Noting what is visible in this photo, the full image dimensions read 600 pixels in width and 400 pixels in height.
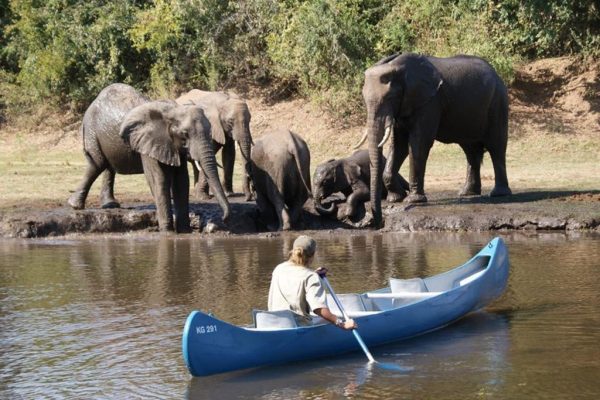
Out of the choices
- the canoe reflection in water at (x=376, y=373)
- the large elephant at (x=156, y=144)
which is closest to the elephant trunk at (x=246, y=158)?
the large elephant at (x=156, y=144)

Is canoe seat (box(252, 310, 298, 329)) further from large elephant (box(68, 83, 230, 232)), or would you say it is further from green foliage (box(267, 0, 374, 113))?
green foliage (box(267, 0, 374, 113))

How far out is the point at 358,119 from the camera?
29750 millimetres

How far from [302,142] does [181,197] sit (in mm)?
2114

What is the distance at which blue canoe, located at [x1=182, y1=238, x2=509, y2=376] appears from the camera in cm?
948

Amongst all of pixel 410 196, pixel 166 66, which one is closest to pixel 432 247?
pixel 410 196

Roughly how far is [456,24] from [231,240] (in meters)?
13.5

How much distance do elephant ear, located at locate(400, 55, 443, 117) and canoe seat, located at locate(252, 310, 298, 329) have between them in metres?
9.10

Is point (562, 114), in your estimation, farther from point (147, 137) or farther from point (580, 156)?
point (147, 137)

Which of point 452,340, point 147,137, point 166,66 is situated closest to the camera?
point 452,340

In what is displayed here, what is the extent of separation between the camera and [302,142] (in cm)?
1856

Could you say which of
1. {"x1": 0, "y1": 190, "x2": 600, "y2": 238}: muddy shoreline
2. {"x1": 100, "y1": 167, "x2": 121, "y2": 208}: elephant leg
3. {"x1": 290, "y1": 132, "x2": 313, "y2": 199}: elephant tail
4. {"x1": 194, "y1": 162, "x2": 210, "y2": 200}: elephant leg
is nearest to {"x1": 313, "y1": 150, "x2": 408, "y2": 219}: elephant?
{"x1": 0, "y1": 190, "x2": 600, "y2": 238}: muddy shoreline

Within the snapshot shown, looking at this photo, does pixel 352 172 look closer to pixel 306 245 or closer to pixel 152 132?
pixel 152 132

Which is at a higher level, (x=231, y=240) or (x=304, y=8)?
(x=304, y=8)

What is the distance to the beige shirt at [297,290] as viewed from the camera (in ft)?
32.4
